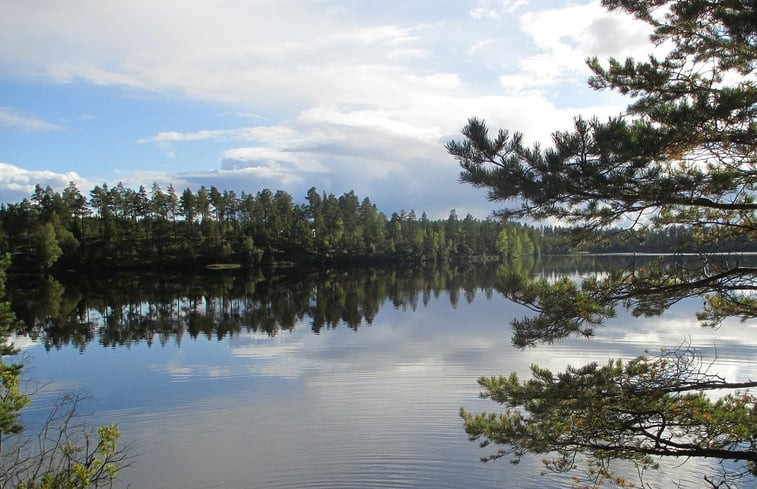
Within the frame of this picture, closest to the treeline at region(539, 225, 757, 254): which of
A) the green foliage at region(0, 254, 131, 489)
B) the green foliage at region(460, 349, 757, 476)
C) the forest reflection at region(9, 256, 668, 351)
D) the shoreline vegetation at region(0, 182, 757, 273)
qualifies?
the green foliage at region(460, 349, 757, 476)

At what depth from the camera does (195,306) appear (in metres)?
42.4

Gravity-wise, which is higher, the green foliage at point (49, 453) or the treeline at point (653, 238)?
the treeline at point (653, 238)

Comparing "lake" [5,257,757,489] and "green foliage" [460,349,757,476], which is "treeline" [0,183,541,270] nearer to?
"lake" [5,257,757,489]

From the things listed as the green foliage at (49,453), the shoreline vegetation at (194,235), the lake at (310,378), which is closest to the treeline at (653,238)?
the lake at (310,378)

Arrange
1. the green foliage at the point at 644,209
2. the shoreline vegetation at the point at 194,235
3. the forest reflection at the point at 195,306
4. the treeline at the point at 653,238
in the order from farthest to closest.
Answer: the shoreline vegetation at the point at 194,235
the forest reflection at the point at 195,306
the treeline at the point at 653,238
the green foliage at the point at 644,209

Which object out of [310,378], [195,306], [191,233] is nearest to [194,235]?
[191,233]

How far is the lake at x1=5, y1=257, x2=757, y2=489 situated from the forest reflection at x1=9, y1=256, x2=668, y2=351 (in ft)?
0.94

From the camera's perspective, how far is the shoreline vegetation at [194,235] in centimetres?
8731

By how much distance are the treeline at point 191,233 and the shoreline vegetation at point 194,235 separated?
0.17 m

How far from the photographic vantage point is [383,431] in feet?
44.0

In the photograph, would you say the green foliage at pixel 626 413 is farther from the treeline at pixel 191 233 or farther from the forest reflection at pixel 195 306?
the treeline at pixel 191 233

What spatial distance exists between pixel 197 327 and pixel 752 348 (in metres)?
27.1

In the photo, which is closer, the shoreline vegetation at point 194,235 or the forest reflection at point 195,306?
the forest reflection at point 195,306

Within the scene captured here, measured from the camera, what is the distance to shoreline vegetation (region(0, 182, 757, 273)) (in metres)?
87.3
